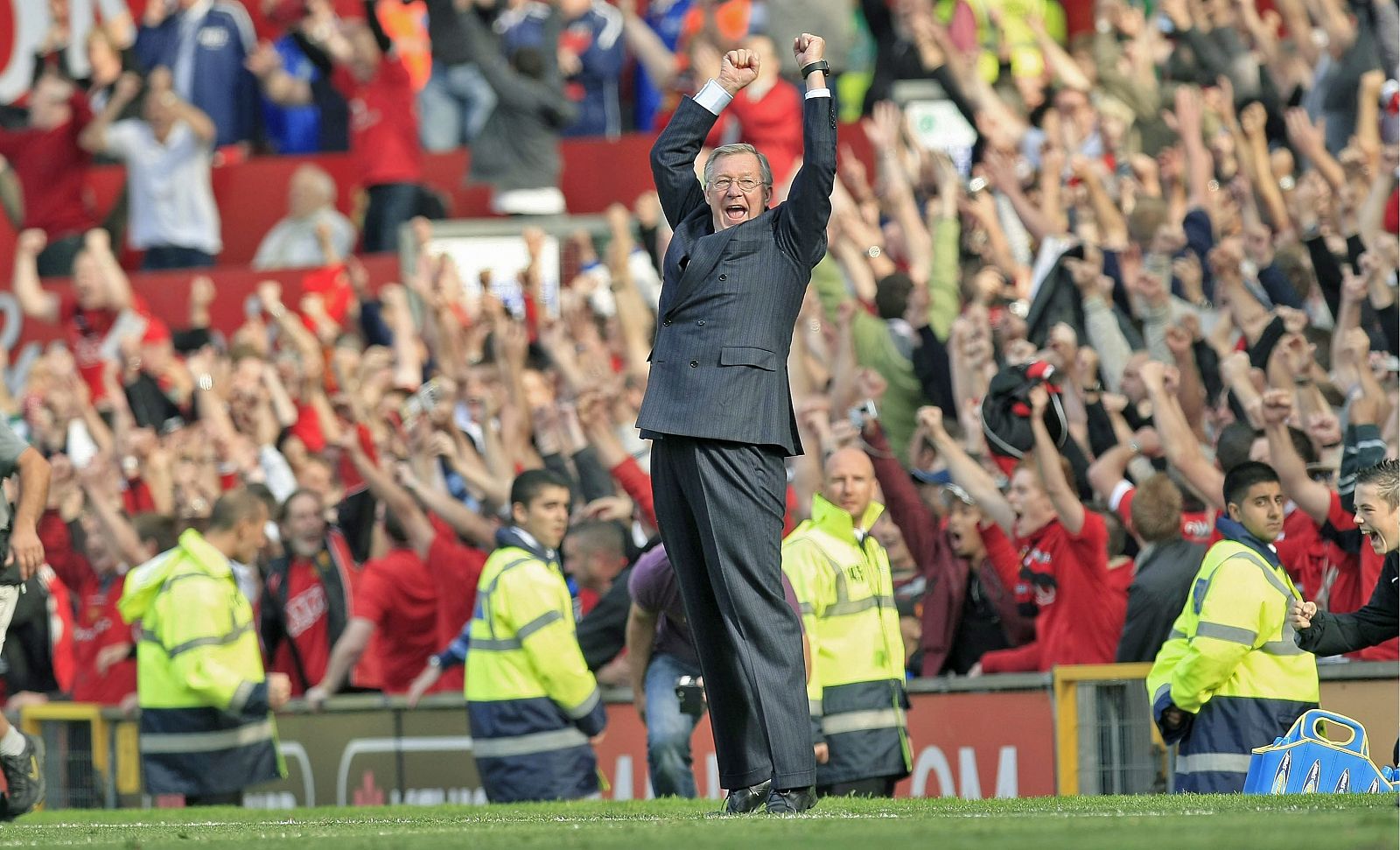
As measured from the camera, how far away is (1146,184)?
43.9 ft

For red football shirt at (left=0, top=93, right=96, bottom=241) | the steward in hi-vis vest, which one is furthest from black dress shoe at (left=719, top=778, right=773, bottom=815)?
red football shirt at (left=0, top=93, right=96, bottom=241)

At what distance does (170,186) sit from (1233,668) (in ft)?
42.5

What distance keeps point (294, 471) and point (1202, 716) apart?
6.96m

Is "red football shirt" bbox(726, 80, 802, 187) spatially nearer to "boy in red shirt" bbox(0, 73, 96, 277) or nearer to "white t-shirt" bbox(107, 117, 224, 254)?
"white t-shirt" bbox(107, 117, 224, 254)

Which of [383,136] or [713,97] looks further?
[383,136]

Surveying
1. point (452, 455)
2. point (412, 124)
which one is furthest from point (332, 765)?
point (412, 124)

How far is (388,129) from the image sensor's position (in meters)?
18.4

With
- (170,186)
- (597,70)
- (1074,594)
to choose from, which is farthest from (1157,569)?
(170,186)

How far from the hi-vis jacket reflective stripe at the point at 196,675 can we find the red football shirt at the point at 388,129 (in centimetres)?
767

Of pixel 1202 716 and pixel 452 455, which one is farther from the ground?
Answer: pixel 452 455

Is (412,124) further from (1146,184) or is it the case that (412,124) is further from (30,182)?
(1146,184)

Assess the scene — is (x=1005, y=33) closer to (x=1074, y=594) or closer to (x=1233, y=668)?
(x=1074, y=594)

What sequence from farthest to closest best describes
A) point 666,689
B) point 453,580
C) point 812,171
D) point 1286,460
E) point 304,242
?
1. point 304,242
2. point 453,580
3. point 666,689
4. point 1286,460
5. point 812,171

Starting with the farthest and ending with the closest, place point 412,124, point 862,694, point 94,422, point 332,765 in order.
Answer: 1. point 412,124
2. point 94,422
3. point 332,765
4. point 862,694
